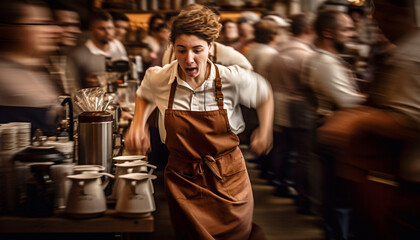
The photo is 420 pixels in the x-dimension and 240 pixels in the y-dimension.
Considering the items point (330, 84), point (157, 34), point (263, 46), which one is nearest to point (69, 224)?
point (330, 84)

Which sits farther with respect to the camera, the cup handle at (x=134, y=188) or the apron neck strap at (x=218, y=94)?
the apron neck strap at (x=218, y=94)

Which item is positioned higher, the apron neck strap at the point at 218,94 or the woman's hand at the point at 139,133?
the apron neck strap at the point at 218,94

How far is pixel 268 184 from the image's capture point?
5.80 meters

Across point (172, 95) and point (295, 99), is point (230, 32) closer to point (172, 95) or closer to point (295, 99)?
point (295, 99)

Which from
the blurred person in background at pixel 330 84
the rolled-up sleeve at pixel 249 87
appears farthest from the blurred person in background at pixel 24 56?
the blurred person in background at pixel 330 84

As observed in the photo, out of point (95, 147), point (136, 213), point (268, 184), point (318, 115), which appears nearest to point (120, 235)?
point (95, 147)

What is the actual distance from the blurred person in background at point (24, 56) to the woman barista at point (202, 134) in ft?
2.70

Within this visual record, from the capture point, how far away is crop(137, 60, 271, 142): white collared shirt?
2.64 meters

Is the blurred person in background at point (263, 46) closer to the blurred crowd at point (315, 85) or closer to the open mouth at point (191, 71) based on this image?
the blurred crowd at point (315, 85)

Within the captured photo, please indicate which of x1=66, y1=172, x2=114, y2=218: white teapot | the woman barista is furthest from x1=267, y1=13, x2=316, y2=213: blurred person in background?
x1=66, y1=172, x2=114, y2=218: white teapot

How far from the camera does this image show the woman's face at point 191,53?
2535 millimetres

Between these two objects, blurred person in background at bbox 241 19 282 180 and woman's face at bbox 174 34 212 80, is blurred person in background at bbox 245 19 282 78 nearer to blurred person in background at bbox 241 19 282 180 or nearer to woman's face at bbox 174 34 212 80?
blurred person in background at bbox 241 19 282 180

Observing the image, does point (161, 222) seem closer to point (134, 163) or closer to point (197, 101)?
point (197, 101)

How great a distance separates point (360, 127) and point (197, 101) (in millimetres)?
1055
